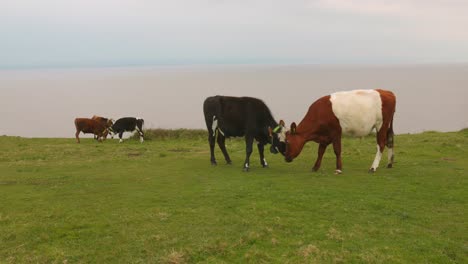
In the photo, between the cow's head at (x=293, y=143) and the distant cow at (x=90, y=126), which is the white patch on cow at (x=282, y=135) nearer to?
the cow's head at (x=293, y=143)

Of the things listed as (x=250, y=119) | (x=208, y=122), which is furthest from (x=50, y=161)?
(x=250, y=119)

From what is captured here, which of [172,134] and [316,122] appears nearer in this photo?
[316,122]

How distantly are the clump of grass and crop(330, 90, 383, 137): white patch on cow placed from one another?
13.4 metres

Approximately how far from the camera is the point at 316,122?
12.1 metres

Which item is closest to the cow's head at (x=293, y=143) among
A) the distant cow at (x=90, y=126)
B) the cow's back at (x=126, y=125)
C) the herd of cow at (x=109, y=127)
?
the herd of cow at (x=109, y=127)

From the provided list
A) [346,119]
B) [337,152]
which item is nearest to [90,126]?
[337,152]

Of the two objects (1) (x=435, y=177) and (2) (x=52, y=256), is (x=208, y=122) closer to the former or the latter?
(1) (x=435, y=177)

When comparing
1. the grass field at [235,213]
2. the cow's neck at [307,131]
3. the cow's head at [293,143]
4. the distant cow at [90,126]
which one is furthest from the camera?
the distant cow at [90,126]

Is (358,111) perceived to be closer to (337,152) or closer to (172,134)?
(337,152)

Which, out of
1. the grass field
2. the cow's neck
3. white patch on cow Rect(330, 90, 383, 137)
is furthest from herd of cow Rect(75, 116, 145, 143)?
white patch on cow Rect(330, 90, 383, 137)

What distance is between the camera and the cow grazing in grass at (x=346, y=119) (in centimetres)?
1178

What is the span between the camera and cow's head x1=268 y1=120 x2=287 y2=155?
12570 millimetres

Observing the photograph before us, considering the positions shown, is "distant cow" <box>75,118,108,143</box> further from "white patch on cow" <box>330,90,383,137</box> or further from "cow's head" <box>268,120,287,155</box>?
"white patch on cow" <box>330,90,383,137</box>

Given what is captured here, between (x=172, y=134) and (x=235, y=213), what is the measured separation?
17.7m
